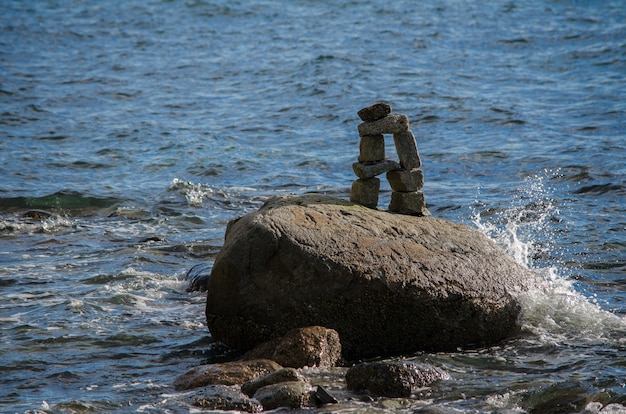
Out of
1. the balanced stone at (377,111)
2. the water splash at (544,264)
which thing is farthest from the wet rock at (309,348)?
the balanced stone at (377,111)

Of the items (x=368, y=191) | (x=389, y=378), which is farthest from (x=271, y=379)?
(x=368, y=191)

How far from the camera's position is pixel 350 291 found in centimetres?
848

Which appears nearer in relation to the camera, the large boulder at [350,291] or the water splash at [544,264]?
the large boulder at [350,291]

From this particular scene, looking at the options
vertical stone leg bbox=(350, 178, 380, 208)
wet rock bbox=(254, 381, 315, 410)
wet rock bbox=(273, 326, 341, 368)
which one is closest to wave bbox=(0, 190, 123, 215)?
vertical stone leg bbox=(350, 178, 380, 208)

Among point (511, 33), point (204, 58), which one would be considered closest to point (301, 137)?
point (204, 58)

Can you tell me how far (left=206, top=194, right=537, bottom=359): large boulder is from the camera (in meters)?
8.48

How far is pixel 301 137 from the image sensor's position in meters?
19.5

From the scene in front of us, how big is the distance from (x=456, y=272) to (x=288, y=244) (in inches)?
64.8

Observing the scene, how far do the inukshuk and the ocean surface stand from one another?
169cm

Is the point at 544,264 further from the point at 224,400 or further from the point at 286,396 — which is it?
the point at 224,400

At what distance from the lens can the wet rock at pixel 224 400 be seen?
7.34 metres

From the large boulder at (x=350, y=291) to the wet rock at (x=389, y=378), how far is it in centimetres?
72

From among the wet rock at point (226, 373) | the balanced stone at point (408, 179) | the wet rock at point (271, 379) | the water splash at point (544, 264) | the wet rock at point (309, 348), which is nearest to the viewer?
the wet rock at point (271, 379)

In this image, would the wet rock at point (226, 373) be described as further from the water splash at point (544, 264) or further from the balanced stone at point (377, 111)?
the balanced stone at point (377, 111)
